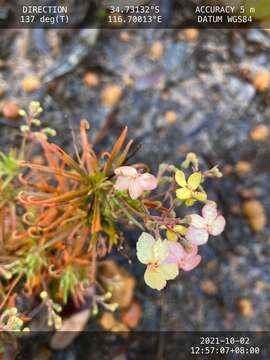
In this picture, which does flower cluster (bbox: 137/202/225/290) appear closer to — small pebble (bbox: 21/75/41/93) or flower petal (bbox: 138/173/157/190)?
flower petal (bbox: 138/173/157/190)

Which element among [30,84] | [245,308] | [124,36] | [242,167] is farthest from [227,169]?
[30,84]

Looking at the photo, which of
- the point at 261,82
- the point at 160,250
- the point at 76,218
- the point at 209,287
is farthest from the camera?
the point at 261,82

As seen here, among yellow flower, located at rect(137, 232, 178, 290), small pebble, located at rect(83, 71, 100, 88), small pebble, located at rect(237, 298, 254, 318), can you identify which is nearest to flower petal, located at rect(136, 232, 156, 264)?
yellow flower, located at rect(137, 232, 178, 290)

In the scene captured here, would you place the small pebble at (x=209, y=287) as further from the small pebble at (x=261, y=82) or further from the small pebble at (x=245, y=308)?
the small pebble at (x=261, y=82)

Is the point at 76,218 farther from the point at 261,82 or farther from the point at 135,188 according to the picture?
the point at 261,82

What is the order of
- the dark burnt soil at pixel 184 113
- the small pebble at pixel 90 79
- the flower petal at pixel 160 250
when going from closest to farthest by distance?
1. the flower petal at pixel 160 250
2. the dark burnt soil at pixel 184 113
3. the small pebble at pixel 90 79

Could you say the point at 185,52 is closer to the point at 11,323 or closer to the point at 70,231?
the point at 70,231

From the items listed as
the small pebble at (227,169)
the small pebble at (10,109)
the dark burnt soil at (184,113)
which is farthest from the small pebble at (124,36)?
the small pebble at (227,169)
